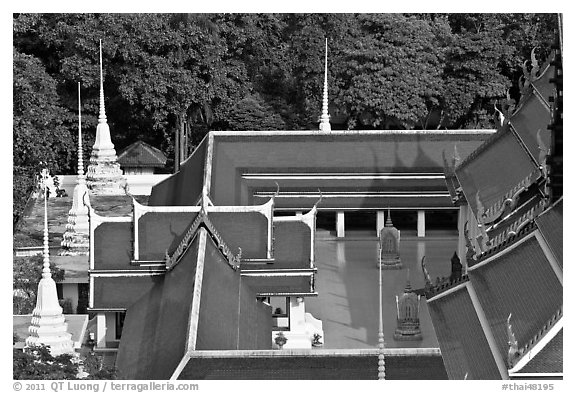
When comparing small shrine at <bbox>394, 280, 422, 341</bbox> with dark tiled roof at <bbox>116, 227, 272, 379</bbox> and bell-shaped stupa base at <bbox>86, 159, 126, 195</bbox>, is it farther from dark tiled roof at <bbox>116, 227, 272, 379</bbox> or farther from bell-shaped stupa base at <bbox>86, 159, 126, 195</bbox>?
bell-shaped stupa base at <bbox>86, 159, 126, 195</bbox>

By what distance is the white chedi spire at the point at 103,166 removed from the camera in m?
56.5

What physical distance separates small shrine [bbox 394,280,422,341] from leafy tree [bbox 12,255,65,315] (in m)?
8.89

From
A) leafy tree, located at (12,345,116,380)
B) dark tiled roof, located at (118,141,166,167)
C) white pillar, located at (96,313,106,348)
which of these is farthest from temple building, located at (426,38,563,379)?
dark tiled roof, located at (118,141,166,167)

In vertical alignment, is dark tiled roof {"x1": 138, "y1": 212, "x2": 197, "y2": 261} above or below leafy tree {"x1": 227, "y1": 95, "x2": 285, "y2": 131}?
below

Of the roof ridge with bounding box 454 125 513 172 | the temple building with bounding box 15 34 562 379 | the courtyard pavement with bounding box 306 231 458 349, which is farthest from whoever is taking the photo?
the roof ridge with bounding box 454 125 513 172

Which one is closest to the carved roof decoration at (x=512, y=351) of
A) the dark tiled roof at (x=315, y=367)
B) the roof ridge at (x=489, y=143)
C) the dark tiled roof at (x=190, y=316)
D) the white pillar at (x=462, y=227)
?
the dark tiled roof at (x=315, y=367)

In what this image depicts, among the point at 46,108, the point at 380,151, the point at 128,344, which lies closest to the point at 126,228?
the point at 128,344

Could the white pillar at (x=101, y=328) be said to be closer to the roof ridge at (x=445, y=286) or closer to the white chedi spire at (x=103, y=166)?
the roof ridge at (x=445, y=286)

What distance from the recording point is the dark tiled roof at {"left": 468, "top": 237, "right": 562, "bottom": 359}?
31188 mm

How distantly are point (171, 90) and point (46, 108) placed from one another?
860 centimetres

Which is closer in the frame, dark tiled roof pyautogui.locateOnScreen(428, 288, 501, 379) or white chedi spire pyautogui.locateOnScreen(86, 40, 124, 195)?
dark tiled roof pyautogui.locateOnScreen(428, 288, 501, 379)

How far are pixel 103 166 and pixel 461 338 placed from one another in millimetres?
26143

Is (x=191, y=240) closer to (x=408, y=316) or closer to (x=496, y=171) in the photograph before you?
(x=408, y=316)
